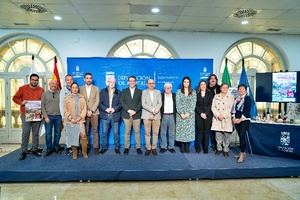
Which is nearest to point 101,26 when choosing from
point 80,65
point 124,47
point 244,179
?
point 124,47

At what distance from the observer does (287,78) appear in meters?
5.22

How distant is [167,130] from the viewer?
480cm

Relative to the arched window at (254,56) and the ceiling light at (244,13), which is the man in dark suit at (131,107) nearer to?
the ceiling light at (244,13)

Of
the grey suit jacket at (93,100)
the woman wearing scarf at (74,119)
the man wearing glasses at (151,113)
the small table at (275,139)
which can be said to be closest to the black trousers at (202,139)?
the man wearing glasses at (151,113)

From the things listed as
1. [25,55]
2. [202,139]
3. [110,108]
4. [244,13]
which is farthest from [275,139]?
[25,55]

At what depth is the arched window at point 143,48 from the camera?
7037 mm

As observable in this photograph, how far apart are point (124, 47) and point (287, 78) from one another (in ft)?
13.8

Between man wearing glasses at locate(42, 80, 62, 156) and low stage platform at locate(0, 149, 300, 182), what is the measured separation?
41cm

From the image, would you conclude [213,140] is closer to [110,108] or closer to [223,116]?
[223,116]

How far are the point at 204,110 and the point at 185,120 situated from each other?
398 millimetres

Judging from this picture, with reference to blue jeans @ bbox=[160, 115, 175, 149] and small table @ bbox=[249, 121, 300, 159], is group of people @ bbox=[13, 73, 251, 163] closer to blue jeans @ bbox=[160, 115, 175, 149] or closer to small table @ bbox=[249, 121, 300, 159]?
blue jeans @ bbox=[160, 115, 175, 149]

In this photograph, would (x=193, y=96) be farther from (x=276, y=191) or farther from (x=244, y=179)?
(x=276, y=191)

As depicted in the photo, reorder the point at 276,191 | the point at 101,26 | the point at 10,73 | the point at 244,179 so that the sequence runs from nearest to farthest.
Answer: the point at 276,191
the point at 244,179
the point at 101,26
the point at 10,73

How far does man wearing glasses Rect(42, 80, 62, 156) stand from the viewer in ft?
14.6
